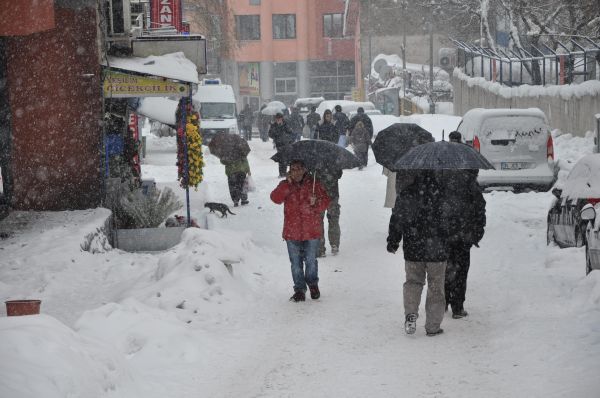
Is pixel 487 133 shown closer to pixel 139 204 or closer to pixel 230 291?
pixel 139 204

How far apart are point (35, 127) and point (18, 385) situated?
31.5 ft


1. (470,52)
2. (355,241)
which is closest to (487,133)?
(355,241)

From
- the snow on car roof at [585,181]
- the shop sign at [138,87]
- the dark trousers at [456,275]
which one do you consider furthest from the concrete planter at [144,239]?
the dark trousers at [456,275]

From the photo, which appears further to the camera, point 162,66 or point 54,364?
point 162,66

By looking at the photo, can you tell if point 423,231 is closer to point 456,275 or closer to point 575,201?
point 456,275

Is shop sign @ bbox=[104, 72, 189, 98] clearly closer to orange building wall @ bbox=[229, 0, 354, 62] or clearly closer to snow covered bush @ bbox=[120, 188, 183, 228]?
snow covered bush @ bbox=[120, 188, 183, 228]

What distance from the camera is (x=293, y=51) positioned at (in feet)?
233

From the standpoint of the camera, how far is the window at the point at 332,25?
232ft

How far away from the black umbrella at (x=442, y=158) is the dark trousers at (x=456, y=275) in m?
0.94

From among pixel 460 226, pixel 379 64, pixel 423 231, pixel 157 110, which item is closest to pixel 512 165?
pixel 157 110

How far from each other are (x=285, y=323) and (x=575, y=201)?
4.11 meters

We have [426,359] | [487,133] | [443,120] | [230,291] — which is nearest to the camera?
[426,359]

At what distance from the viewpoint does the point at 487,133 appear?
699 inches

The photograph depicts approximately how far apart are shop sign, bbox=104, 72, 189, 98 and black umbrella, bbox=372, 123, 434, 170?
299cm
